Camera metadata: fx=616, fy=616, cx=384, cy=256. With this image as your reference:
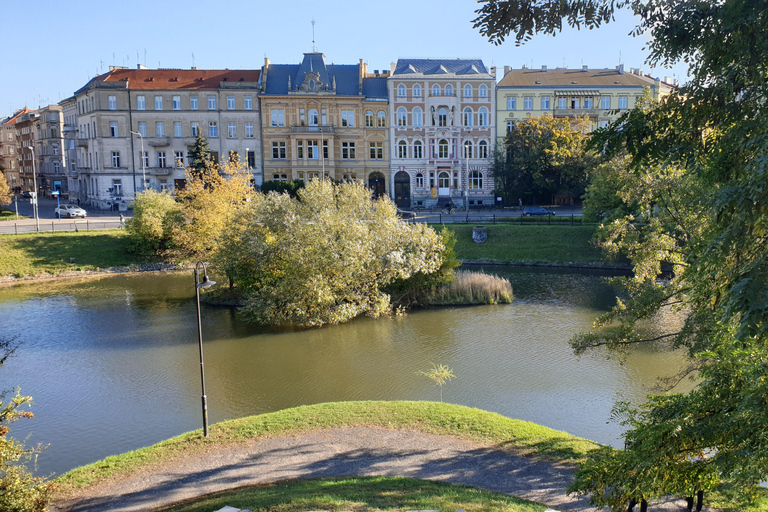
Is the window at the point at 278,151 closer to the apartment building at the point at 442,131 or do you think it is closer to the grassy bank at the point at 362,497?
the apartment building at the point at 442,131

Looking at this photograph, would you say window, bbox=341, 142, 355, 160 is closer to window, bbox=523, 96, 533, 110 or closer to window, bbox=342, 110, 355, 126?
window, bbox=342, 110, 355, 126

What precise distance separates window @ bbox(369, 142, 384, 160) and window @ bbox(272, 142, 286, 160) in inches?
330

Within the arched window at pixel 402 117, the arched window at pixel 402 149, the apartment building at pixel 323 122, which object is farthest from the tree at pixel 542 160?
the apartment building at pixel 323 122

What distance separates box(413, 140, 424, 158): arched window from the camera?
193ft

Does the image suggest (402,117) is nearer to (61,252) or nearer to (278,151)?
(278,151)

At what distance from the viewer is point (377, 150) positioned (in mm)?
59219

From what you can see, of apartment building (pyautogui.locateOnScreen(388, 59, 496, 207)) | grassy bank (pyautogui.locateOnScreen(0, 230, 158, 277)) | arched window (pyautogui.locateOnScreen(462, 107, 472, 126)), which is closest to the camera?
grassy bank (pyautogui.locateOnScreen(0, 230, 158, 277))

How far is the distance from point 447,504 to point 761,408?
569 centimetres

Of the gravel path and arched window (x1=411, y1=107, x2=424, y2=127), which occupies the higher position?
arched window (x1=411, y1=107, x2=424, y2=127)

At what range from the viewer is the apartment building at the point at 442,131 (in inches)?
2256

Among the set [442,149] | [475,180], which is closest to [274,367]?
[442,149]

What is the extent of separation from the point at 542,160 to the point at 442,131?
1054 cm

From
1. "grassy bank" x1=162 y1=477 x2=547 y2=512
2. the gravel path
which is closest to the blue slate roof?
the gravel path

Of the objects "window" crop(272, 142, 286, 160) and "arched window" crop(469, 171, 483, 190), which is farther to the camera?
"arched window" crop(469, 171, 483, 190)
